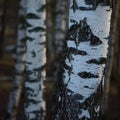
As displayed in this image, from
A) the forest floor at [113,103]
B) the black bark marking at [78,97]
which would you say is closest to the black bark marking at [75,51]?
the black bark marking at [78,97]

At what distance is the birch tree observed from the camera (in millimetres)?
5293

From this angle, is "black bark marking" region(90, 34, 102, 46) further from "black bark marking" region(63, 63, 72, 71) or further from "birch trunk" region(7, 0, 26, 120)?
"birch trunk" region(7, 0, 26, 120)

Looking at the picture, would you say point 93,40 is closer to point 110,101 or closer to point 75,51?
point 75,51

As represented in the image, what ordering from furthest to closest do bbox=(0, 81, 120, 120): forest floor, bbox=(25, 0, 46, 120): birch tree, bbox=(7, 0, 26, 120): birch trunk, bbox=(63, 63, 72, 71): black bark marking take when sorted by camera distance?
bbox=(0, 81, 120, 120): forest floor, bbox=(7, 0, 26, 120): birch trunk, bbox=(25, 0, 46, 120): birch tree, bbox=(63, 63, 72, 71): black bark marking

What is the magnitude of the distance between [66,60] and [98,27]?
0.45 metres

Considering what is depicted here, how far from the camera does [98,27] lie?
3.70 metres


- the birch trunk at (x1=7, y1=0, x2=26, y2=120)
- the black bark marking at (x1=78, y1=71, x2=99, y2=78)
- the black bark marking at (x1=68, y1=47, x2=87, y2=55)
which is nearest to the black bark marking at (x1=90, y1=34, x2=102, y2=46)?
the black bark marking at (x1=68, y1=47, x2=87, y2=55)

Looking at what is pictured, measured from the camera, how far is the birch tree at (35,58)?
17.4 ft

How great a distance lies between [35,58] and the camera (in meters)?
5.32

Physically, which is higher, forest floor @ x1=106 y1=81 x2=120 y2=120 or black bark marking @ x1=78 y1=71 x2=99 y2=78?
black bark marking @ x1=78 y1=71 x2=99 y2=78

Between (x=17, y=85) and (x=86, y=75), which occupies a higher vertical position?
(x=86, y=75)

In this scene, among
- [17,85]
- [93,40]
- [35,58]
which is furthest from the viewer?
[17,85]

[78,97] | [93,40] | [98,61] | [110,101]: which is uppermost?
[93,40]

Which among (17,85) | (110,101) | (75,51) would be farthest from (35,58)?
(110,101)
